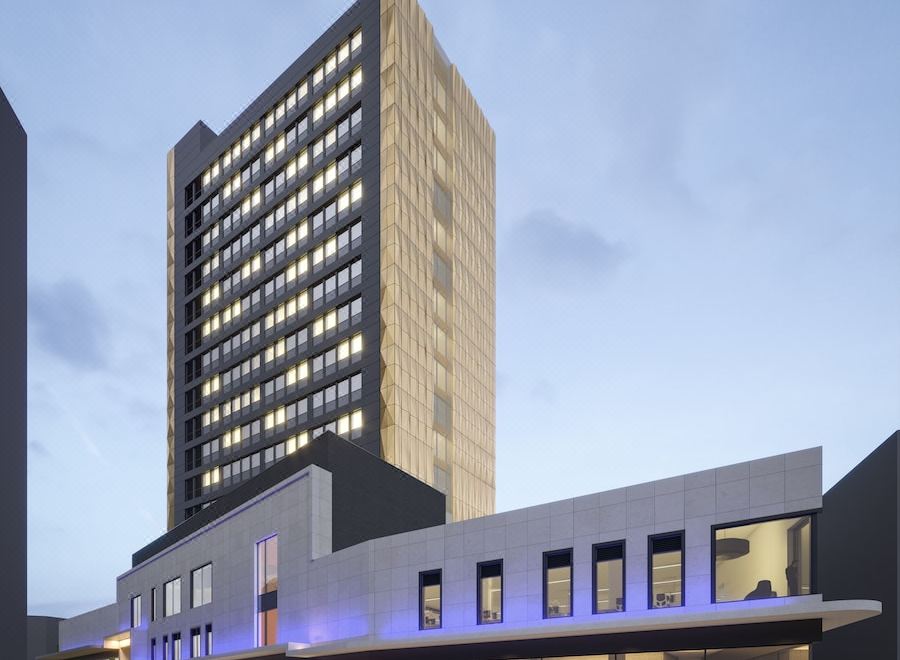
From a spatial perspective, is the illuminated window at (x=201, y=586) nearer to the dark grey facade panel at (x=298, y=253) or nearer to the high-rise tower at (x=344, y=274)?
the dark grey facade panel at (x=298, y=253)

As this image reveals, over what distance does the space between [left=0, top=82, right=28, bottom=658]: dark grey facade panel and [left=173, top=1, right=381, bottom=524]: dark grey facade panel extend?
202 ft

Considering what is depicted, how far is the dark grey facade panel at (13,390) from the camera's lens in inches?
400

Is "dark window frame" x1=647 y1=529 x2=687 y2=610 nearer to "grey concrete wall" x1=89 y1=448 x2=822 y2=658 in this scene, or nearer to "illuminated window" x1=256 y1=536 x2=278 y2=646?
"grey concrete wall" x1=89 y1=448 x2=822 y2=658

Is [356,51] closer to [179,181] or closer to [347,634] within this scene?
[179,181]

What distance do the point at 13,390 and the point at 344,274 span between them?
69651 mm

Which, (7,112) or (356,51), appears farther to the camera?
(356,51)

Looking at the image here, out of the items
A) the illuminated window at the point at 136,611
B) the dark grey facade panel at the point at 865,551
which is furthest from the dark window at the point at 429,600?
the illuminated window at the point at 136,611

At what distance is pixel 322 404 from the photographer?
7869 centimetres

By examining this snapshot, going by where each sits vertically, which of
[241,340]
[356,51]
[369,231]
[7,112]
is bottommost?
[7,112]

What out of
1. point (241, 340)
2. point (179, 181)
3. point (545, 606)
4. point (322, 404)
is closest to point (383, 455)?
point (322, 404)

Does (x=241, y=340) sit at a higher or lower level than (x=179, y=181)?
lower

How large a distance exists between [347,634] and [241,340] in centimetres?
6064

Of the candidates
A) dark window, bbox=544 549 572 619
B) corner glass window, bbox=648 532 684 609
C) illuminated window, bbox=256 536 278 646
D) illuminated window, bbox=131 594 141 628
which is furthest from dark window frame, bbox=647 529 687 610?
illuminated window, bbox=131 594 141 628

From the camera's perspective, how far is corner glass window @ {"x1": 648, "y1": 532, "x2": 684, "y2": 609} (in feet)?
82.9
